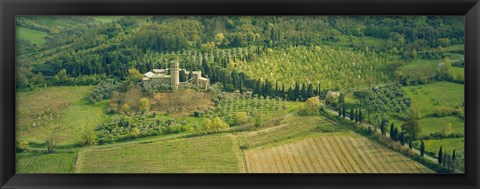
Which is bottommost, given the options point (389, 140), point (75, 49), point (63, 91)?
point (389, 140)

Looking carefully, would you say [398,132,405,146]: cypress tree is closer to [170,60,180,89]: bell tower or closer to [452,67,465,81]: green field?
[452,67,465,81]: green field

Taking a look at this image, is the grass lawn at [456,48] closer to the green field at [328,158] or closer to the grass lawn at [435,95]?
the grass lawn at [435,95]

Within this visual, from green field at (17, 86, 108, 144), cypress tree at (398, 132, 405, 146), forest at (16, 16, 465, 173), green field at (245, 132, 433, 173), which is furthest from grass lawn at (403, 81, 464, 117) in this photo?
green field at (17, 86, 108, 144)

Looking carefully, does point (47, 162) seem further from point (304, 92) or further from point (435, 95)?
point (435, 95)

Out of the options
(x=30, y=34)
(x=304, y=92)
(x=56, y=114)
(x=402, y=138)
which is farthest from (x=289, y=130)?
(x=30, y=34)
